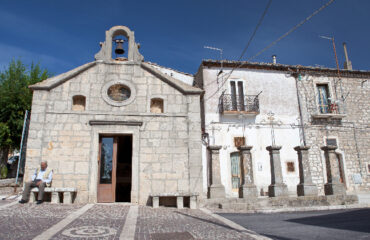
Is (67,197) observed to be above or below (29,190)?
Result: below

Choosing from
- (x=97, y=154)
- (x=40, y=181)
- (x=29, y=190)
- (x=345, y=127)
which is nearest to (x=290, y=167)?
(x=345, y=127)

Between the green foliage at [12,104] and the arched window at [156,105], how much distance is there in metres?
8.32

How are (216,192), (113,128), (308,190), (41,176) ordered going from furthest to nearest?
(308,190) → (113,128) → (216,192) → (41,176)

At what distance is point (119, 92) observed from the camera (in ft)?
33.2

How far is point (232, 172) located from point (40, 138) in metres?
10.1

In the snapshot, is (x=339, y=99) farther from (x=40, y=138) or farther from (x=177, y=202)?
(x=40, y=138)

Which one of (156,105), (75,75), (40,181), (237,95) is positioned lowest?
(40,181)

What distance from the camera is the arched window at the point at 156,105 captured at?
33.7 feet

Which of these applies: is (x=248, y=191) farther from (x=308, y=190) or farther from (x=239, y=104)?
(x=239, y=104)

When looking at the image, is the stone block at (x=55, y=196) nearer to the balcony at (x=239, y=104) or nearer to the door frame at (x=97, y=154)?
the door frame at (x=97, y=154)

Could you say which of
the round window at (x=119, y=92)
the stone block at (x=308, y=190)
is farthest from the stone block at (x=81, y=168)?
→ the stone block at (x=308, y=190)

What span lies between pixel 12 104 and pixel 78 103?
283 inches

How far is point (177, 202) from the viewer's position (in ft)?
28.5

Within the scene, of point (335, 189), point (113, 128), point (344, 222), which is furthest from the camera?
point (335, 189)
